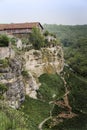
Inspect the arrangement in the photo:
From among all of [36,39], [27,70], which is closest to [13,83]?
[27,70]

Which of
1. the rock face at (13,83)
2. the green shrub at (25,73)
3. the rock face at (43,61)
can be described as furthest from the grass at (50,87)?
the rock face at (13,83)

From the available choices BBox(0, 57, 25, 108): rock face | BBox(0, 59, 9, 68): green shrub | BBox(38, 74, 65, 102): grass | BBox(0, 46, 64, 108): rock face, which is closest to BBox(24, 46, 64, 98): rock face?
BBox(0, 46, 64, 108): rock face

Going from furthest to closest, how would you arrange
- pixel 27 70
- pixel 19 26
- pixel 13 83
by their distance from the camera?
1. pixel 19 26
2. pixel 27 70
3. pixel 13 83

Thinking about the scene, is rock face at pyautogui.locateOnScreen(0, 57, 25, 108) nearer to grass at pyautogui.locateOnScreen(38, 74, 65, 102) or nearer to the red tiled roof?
grass at pyautogui.locateOnScreen(38, 74, 65, 102)

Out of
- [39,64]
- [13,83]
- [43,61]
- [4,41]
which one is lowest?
[13,83]

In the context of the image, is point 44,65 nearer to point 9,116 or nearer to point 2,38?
point 2,38

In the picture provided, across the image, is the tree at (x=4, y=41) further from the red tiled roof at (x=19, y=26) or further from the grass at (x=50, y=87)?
the red tiled roof at (x=19, y=26)

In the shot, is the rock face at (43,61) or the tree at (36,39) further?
the tree at (36,39)

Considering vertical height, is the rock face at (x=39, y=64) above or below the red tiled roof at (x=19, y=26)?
below

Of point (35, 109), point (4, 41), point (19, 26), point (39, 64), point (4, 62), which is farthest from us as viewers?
point (19, 26)

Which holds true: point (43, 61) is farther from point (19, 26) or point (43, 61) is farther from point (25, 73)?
point (19, 26)

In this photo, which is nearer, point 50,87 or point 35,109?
point 35,109
